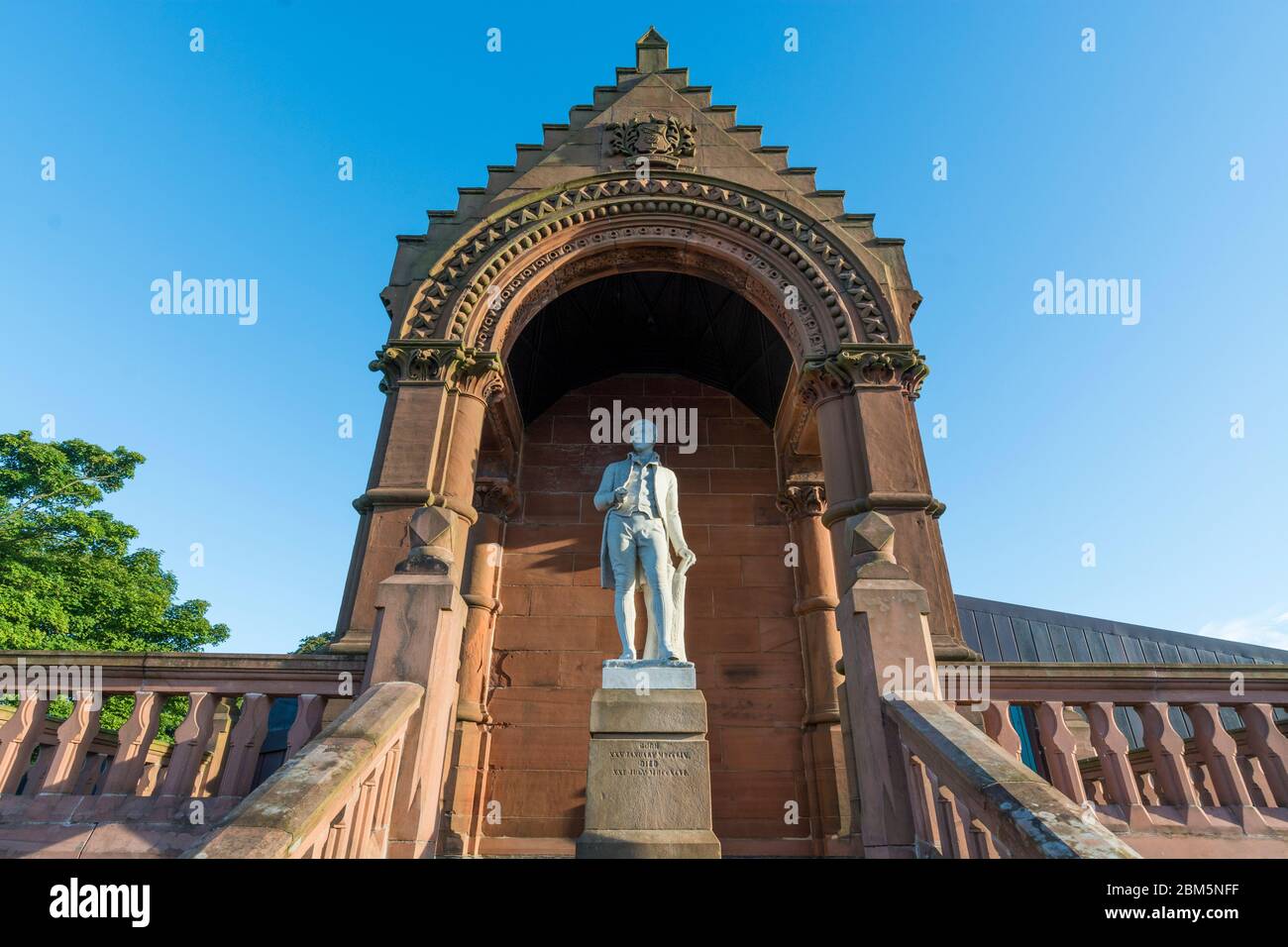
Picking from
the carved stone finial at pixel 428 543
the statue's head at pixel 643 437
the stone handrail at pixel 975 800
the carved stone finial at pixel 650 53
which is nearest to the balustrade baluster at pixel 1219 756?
the stone handrail at pixel 975 800

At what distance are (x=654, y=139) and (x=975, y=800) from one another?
9.18 meters

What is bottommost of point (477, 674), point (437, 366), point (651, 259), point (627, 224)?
point (477, 674)

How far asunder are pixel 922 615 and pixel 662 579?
2.19 m

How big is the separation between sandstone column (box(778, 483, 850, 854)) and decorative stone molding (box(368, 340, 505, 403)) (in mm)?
4810

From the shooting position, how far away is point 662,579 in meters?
6.28

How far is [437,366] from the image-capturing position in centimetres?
802

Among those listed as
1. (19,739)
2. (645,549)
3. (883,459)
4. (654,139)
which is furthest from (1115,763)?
(654,139)

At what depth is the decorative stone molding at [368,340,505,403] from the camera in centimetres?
799

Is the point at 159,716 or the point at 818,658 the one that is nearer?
the point at 159,716

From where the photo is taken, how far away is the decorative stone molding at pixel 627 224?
27.7 ft

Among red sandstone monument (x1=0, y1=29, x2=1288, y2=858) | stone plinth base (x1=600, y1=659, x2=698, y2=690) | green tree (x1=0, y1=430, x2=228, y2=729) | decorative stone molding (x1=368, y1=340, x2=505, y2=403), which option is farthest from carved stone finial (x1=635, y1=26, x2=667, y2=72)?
green tree (x1=0, y1=430, x2=228, y2=729)

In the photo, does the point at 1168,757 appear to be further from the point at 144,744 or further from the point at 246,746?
the point at 144,744
